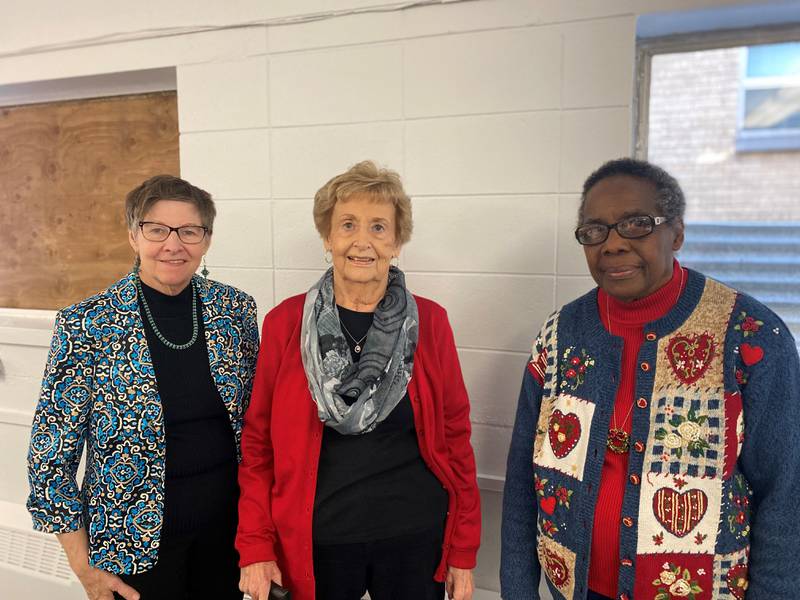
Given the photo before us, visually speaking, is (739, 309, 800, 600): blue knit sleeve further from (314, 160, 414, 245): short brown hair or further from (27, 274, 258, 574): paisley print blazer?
(27, 274, 258, 574): paisley print blazer

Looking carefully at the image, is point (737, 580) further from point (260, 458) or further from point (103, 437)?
point (103, 437)

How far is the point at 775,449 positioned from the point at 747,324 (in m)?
0.23

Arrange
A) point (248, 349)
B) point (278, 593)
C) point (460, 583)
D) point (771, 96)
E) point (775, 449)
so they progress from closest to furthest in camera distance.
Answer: point (775, 449) → point (278, 593) → point (460, 583) → point (248, 349) → point (771, 96)

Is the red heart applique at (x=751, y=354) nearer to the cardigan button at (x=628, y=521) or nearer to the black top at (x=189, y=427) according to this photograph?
the cardigan button at (x=628, y=521)

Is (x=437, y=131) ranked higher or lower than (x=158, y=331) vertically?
higher

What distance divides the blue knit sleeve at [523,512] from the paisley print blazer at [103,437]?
0.84 metres

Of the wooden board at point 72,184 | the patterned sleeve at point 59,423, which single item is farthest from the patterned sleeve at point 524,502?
the wooden board at point 72,184

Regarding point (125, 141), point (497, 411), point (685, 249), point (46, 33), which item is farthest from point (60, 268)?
point (685, 249)

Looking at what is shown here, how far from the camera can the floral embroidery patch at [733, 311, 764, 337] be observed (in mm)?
1086

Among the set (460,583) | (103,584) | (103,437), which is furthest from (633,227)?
(103,584)

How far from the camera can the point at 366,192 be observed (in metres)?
1.39

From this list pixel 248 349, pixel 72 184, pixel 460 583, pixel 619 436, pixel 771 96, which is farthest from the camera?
pixel 72 184

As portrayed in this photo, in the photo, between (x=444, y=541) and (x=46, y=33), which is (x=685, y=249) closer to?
(x=444, y=541)

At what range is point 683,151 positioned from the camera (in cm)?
179
